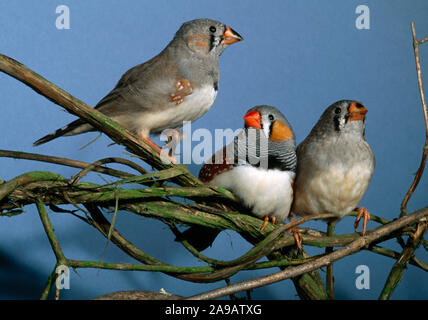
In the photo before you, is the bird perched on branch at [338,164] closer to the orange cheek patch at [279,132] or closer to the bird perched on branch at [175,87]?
the orange cheek patch at [279,132]

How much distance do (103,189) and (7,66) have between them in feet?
0.82

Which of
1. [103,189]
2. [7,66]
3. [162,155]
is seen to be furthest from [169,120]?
[7,66]

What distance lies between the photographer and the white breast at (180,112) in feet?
3.52

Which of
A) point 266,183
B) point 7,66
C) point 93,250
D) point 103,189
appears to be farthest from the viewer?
point 93,250

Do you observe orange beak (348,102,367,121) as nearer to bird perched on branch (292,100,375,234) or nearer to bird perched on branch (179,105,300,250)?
bird perched on branch (292,100,375,234)

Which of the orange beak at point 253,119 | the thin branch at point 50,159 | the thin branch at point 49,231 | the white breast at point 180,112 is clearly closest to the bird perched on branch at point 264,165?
the orange beak at point 253,119

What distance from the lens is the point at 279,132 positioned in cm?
103

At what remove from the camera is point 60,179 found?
0.87 metres

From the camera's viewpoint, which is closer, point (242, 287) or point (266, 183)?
point (242, 287)

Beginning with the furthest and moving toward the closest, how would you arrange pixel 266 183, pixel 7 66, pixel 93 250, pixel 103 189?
pixel 93 250 → pixel 266 183 → pixel 103 189 → pixel 7 66

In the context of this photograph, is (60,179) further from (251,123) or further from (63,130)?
(251,123)

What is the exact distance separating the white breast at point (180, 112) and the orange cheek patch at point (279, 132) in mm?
164

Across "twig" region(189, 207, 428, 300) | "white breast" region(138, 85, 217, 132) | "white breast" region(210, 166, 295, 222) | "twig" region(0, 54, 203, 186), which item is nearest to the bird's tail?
"white breast" region(138, 85, 217, 132)
